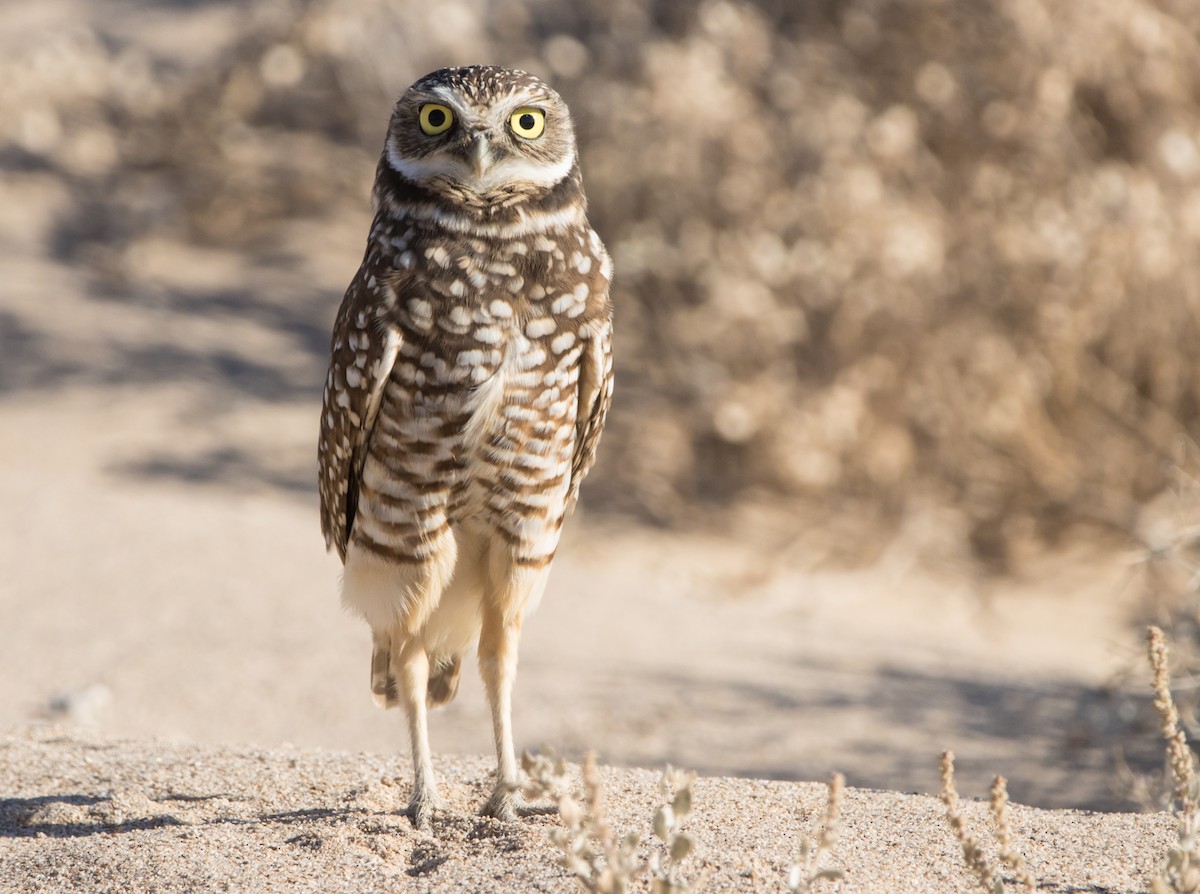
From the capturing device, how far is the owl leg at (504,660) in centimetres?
379

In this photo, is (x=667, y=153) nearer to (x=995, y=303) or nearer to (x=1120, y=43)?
(x=995, y=303)

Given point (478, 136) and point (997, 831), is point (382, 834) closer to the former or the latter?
point (997, 831)

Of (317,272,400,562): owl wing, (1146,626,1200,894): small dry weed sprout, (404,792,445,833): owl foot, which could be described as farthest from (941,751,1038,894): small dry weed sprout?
(317,272,400,562): owl wing

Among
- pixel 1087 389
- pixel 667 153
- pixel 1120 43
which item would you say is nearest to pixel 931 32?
pixel 1120 43

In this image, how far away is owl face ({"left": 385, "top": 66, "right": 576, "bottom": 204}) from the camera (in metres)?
3.68

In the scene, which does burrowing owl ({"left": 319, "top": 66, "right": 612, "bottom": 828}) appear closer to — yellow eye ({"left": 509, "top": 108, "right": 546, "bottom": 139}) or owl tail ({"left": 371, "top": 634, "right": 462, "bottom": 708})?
yellow eye ({"left": 509, "top": 108, "right": 546, "bottom": 139})

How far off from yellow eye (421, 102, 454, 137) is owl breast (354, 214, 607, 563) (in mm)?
266

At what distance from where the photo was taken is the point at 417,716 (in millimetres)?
3926

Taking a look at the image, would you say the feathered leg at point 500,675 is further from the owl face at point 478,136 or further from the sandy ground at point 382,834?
the owl face at point 478,136

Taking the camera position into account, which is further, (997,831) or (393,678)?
(393,678)

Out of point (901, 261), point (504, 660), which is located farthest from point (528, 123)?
point (901, 261)

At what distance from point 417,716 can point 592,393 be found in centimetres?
105

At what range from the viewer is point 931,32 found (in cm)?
973

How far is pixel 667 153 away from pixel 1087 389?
10.8ft
